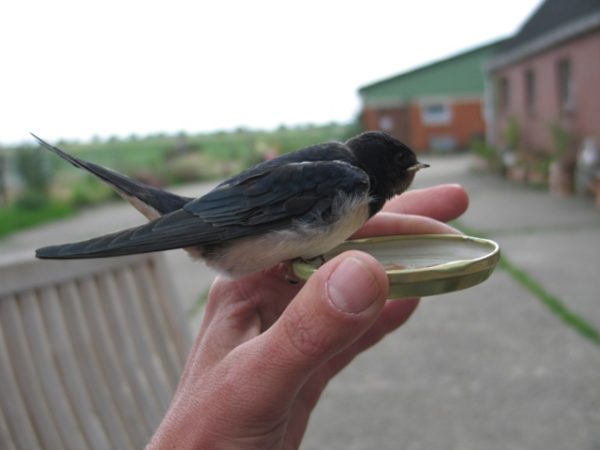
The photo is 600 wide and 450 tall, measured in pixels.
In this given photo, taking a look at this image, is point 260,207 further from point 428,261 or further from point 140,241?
point 428,261

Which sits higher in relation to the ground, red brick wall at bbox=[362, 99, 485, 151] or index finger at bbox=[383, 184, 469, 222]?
index finger at bbox=[383, 184, 469, 222]

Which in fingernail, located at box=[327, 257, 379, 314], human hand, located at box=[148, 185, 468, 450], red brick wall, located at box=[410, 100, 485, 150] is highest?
fingernail, located at box=[327, 257, 379, 314]

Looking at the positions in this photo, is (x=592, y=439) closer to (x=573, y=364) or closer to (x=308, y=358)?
(x=573, y=364)

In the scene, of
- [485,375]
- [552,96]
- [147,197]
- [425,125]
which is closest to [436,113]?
[425,125]

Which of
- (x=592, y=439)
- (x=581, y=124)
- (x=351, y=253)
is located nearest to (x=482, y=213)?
(x=581, y=124)

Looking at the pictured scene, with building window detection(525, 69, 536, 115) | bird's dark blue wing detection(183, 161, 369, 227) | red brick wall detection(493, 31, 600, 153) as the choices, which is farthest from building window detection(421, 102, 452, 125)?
bird's dark blue wing detection(183, 161, 369, 227)

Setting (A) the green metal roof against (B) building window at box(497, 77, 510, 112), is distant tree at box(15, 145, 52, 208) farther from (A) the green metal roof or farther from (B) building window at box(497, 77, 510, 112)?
(B) building window at box(497, 77, 510, 112)
